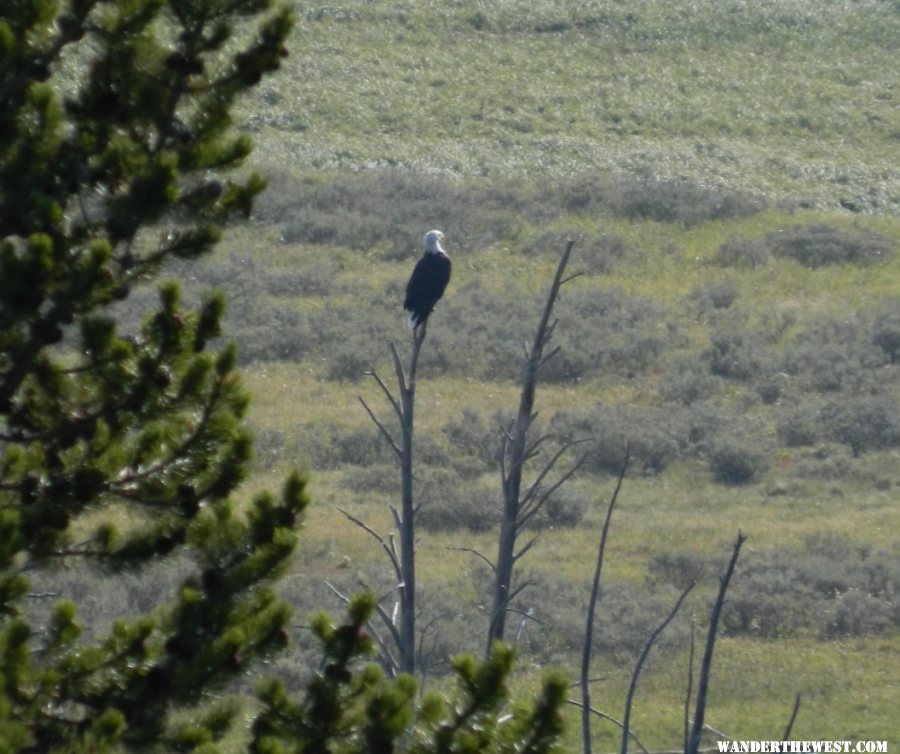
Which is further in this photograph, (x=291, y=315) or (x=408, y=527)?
(x=291, y=315)

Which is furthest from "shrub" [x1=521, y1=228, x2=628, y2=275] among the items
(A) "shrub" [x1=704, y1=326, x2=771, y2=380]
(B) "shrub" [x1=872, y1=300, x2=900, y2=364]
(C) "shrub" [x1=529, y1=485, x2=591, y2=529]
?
(C) "shrub" [x1=529, y1=485, x2=591, y2=529]

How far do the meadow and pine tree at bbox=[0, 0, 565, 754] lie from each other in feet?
10.2

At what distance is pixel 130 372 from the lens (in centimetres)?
508

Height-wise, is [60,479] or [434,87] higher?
[60,479]

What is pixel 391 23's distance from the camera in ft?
147

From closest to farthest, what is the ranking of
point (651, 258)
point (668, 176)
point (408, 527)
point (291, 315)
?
point (408, 527) < point (291, 315) < point (651, 258) < point (668, 176)

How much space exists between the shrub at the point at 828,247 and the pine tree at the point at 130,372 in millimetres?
22564

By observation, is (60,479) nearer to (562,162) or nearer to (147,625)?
(147,625)

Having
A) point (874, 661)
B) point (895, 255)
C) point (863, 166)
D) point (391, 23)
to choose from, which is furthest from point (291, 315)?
point (391, 23)

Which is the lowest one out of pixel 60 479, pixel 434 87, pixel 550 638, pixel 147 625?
pixel 434 87

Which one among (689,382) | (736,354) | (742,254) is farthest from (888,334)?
(742,254)

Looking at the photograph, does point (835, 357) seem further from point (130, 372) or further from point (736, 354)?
point (130, 372)

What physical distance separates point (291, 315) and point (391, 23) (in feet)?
76.2

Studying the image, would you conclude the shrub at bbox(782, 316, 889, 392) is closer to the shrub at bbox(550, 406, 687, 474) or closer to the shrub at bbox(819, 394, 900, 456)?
the shrub at bbox(819, 394, 900, 456)
